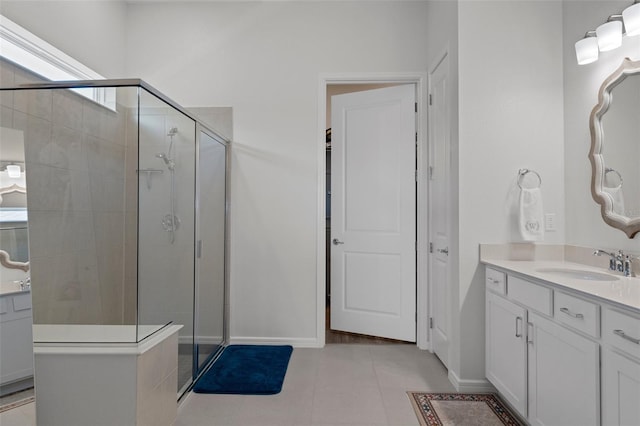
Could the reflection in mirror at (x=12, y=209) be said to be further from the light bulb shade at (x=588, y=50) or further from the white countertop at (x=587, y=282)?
the light bulb shade at (x=588, y=50)

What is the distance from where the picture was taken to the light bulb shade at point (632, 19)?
1675 millimetres

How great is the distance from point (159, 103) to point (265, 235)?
156 cm

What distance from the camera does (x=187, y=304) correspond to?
2.34 m

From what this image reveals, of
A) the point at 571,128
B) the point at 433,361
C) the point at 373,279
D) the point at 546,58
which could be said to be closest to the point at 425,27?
the point at 546,58

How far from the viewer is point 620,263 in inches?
71.8

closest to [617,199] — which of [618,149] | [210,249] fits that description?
[618,149]

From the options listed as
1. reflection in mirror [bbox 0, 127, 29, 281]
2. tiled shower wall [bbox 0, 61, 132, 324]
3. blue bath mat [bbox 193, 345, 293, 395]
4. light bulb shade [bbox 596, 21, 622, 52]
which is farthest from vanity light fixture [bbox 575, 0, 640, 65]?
reflection in mirror [bbox 0, 127, 29, 281]

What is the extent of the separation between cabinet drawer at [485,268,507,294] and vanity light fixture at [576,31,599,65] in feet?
4.16

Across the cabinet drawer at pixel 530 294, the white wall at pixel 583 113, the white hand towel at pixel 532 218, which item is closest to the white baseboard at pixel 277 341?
the cabinet drawer at pixel 530 294

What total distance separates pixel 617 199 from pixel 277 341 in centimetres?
260

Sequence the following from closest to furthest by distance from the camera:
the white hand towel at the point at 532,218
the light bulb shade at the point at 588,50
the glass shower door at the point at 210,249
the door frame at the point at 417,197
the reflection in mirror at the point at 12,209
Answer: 1. the reflection in mirror at the point at 12,209
2. the light bulb shade at the point at 588,50
3. the white hand towel at the point at 532,218
4. the glass shower door at the point at 210,249
5. the door frame at the point at 417,197

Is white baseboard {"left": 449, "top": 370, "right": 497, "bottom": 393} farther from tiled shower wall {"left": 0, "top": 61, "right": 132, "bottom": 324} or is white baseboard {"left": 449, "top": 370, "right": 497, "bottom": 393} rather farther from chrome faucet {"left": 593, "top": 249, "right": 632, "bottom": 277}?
tiled shower wall {"left": 0, "top": 61, "right": 132, "bottom": 324}

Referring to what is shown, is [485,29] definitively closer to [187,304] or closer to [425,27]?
[425,27]

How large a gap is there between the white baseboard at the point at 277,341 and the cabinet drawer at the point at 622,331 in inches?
86.8
